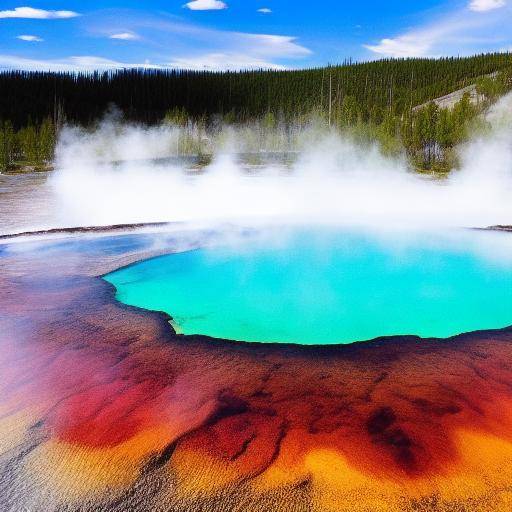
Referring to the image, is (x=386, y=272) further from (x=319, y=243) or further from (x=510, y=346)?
(x=510, y=346)

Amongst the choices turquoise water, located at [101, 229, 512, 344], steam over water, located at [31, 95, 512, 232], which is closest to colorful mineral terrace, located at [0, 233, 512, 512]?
turquoise water, located at [101, 229, 512, 344]

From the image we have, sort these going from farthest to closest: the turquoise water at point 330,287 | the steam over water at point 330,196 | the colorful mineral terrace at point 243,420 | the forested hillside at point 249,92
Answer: the forested hillside at point 249,92 → the steam over water at point 330,196 → the turquoise water at point 330,287 → the colorful mineral terrace at point 243,420

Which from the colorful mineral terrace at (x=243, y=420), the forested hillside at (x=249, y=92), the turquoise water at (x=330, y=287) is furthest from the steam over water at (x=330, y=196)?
the forested hillside at (x=249, y=92)

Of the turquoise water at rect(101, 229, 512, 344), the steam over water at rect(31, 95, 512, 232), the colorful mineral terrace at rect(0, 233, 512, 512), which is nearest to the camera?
Result: the colorful mineral terrace at rect(0, 233, 512, 512)

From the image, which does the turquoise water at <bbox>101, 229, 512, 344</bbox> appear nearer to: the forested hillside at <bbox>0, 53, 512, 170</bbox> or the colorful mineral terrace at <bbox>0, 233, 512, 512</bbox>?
the colorful mineral terrace at <bbox>0, 233, 512, 512</bbox>

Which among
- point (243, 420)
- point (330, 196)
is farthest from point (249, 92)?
point (243, 420)

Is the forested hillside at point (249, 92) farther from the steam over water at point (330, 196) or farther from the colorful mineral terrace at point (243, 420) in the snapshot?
the colorful mineral terrace at point (243, 420)
